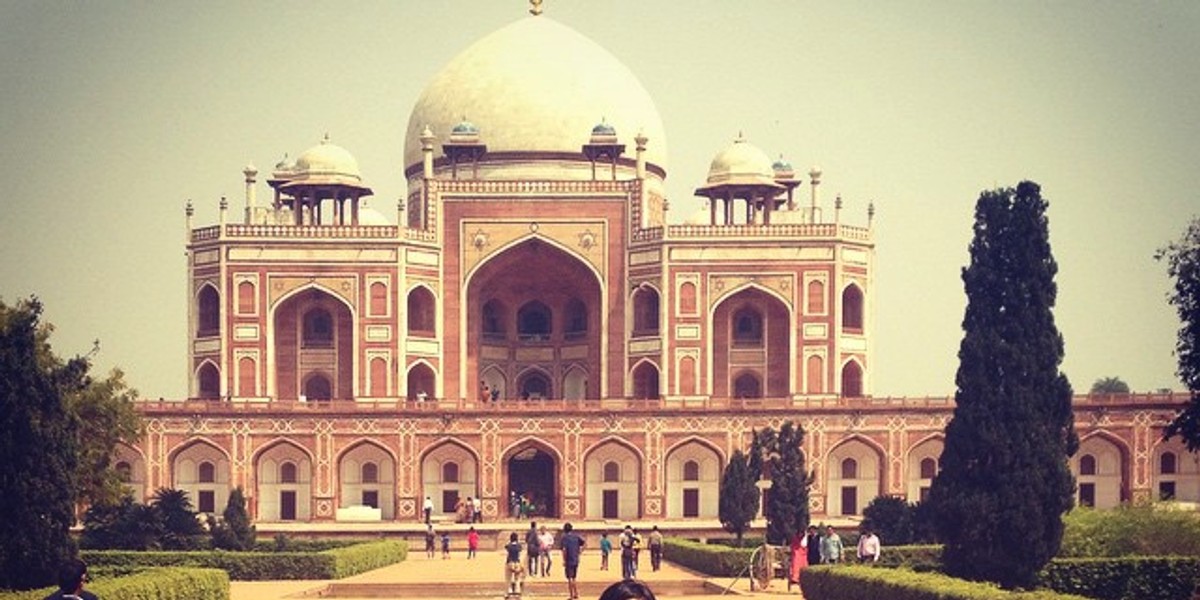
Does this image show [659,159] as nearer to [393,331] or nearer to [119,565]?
[393,331]

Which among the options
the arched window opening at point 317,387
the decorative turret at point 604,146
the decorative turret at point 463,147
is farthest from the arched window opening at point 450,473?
the decorative turret at point 604,146

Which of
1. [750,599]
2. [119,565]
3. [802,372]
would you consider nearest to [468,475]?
[802,372]

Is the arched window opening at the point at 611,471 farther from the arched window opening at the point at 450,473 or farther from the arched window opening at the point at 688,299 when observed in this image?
the arched window opening at the point at 688,299

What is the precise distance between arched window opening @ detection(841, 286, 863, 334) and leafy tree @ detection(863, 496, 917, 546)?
56.0 feet

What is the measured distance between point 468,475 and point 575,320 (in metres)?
9.25

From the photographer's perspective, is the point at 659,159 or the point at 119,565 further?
the point at 659,159

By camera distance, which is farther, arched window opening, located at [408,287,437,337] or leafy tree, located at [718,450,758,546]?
arched window opening, located at [408,287,437,337]

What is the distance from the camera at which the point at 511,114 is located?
5531 centimetres

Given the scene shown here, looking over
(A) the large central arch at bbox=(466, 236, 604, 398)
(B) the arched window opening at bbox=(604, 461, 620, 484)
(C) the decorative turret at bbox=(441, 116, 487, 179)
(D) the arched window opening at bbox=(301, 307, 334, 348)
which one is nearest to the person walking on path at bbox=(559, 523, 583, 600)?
(B) the arched window opening at bbox=(604, 461, 620, 484)

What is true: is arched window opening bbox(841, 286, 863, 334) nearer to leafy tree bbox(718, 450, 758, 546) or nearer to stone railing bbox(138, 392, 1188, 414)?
stone railing bbox(138, 392, 1188, 414)

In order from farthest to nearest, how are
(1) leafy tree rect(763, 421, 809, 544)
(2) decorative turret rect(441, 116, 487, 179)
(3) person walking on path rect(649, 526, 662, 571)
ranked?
(2) decorative turret rect(441, 116, 487, 179), (3) person walking on path rect(649, 526, 662, 571), (1) leafy tree rect(763, 421, 809, 544)

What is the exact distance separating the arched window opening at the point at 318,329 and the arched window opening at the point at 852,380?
11.7 meters

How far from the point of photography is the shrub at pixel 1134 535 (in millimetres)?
27734

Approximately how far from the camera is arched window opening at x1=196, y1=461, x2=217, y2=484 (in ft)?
155
